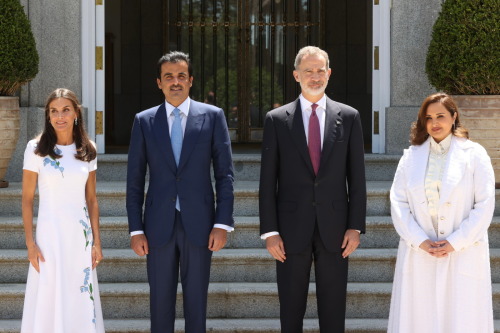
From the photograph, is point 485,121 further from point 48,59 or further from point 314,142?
point 48,59

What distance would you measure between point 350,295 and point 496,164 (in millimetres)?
1819

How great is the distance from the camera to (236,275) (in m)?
5.68

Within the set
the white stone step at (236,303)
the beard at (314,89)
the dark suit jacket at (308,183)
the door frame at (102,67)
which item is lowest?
the white stone step at (236,303)

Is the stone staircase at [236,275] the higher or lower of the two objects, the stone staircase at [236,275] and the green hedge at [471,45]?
the lower

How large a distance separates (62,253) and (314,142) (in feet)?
4.93

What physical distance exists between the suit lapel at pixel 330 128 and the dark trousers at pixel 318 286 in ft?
1.32

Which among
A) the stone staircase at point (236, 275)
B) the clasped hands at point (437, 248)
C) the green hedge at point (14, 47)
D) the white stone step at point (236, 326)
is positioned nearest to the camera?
the clasped hands at point (437, 248)

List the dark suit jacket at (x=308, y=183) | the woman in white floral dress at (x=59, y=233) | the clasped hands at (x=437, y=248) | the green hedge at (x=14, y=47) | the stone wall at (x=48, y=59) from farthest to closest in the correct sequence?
the stone wall at (x=48, y=59)
the green hedge at (x=14, y=47)
the woman in white floral dress at (x=59, y=233)
the dark suit jacket at (x=308, y=183)
the clasped hands at (x=437, y=248)

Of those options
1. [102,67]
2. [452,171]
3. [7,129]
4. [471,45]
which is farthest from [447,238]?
[102,67]

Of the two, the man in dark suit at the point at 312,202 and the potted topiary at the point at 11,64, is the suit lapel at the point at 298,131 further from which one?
Answer: the potted topiary at the point at 11,64

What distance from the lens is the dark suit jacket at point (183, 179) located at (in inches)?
170

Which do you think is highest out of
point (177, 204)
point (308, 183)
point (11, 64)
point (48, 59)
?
point (48, 59)

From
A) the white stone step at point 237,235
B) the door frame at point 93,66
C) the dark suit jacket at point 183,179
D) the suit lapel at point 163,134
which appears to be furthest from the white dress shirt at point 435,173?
the door frame at point 93,66

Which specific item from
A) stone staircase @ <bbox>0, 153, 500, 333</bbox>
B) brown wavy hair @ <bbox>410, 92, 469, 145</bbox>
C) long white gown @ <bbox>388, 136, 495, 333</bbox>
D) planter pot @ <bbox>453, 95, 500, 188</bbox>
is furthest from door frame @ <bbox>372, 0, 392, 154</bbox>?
long white gown @ <bbox>388, 136, 495, 333</bbox>
